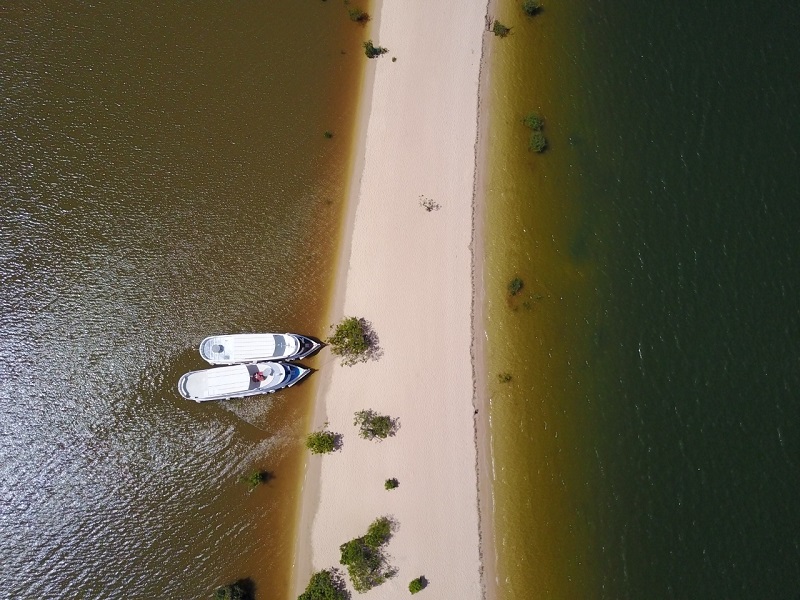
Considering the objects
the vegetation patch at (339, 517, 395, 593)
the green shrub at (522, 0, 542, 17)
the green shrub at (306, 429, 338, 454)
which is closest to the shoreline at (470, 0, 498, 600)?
the green shrub at (522, 0, 542, 17)

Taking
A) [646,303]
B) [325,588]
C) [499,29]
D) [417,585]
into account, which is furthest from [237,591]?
[499,29]

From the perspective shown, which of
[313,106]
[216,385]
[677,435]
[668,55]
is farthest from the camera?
[668,55]

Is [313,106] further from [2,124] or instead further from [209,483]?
[209,483]

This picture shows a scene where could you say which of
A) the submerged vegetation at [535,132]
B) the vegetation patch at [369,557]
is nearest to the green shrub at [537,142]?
the submerged vegetation at [535,132]

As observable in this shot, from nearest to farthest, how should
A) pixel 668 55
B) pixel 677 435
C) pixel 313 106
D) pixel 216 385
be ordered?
pixel 216 385, pixel 677 435, pixel 313 106, pixel 668 55

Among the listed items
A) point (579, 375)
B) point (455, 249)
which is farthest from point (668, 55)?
point (579, 375)

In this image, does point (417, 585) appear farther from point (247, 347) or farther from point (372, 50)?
point (372, 50)

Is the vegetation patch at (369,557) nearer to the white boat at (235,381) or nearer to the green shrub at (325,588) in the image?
the green shrub at (325,588)
